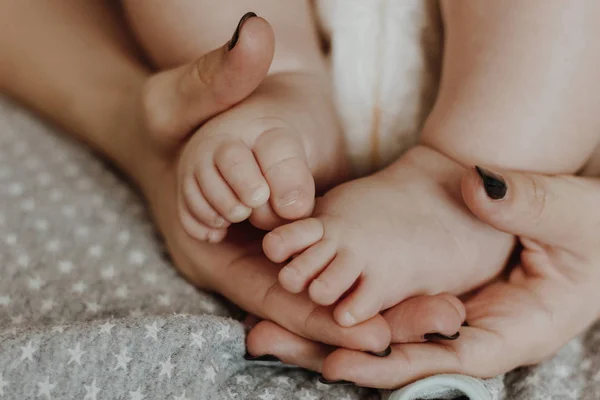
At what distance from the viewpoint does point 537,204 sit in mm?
542

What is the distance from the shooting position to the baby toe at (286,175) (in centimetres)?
52

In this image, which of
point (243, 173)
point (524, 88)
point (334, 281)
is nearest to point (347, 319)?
point (334, 281)

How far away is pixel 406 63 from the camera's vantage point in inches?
27.4

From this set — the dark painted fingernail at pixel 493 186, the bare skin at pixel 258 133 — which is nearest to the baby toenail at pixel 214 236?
the bare skin at pixel 258 133

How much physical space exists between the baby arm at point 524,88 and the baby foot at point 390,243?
0.04m

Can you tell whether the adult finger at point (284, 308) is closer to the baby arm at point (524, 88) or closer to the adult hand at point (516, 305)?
the adult hand at point (516, 305)

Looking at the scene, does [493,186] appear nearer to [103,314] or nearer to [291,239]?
[291,239]

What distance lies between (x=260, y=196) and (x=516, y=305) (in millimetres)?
227

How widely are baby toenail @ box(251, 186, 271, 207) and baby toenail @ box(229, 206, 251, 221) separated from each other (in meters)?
0.02

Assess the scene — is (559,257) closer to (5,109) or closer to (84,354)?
(84,354)

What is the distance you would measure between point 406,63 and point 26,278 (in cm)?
41

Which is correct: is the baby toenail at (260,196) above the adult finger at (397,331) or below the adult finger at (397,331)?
above

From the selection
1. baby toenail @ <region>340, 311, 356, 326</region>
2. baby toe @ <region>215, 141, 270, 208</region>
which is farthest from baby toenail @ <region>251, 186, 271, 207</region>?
baby toenail @ <region>340, 311, 356, 326</region>

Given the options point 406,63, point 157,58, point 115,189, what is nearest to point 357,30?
point 406,63
